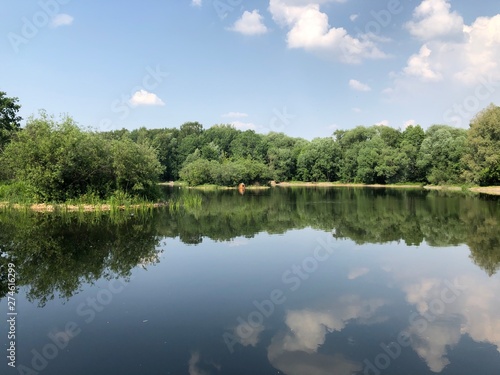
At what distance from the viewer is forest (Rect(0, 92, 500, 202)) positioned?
31.4 m

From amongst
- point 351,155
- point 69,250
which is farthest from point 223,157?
point 69,250

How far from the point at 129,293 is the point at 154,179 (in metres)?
26.9

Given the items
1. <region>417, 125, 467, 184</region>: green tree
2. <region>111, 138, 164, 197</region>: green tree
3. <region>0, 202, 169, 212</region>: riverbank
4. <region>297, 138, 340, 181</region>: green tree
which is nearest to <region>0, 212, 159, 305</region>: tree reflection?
<region>0, 202, 169, 212</region>: riverbank

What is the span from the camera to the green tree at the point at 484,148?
55.8 meters

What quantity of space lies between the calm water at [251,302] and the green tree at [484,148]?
138 feet

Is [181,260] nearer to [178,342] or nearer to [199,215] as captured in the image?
[178,342]

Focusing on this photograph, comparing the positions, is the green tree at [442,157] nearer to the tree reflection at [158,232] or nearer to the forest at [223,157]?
the forest at [223,157]

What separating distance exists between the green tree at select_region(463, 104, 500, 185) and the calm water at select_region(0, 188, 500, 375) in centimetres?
4196

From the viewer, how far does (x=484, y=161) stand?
56906 mm

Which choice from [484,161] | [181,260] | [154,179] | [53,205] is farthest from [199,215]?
[484,161]

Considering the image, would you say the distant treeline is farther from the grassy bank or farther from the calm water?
the calm water

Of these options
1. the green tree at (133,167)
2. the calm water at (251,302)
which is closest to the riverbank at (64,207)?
the green tree at (133,167)

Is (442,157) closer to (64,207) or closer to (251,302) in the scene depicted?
(64,207)

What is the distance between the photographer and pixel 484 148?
56.1 m
